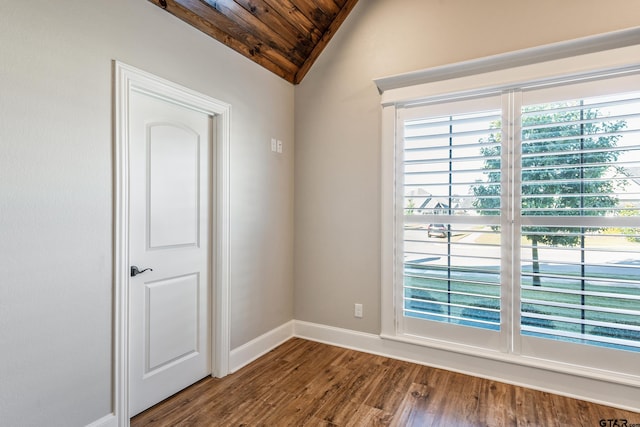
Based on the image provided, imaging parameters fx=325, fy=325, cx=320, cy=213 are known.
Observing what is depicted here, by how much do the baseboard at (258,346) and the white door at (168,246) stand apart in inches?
8.4

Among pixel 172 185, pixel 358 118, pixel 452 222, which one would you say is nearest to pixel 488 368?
pixel 452 222

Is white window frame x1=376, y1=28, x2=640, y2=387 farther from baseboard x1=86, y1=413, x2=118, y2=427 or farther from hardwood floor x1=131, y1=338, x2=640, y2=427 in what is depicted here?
baseboard x1=86, y1=413, x2=118, y2=427

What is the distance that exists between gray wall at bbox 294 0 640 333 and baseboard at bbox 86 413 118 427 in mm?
1819

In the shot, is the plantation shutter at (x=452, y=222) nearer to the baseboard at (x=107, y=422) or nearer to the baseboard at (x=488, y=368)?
the baseboard at (x=488, y=368)

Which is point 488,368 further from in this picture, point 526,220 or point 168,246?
point 168,246

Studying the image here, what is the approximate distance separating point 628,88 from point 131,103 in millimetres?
3215

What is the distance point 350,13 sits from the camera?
10.2 feet

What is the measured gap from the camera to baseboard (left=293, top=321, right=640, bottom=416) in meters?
2.16

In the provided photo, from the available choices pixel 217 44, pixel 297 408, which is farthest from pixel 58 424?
pixel 217 44

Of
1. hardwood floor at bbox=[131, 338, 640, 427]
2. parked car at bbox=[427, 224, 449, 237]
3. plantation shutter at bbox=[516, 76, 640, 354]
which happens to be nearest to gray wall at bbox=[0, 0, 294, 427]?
hardwood floor at bbox=[131, 338, 640, 427]

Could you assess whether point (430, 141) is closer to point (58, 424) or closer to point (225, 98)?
point (225, 98)

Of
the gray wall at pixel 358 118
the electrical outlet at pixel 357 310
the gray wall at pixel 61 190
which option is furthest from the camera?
the electrical outlet at pixel 357 310

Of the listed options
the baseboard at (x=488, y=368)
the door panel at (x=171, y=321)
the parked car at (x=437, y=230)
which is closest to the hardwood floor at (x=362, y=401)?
the baseboard at (x=488, y=368)

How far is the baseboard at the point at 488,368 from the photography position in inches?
85.0
